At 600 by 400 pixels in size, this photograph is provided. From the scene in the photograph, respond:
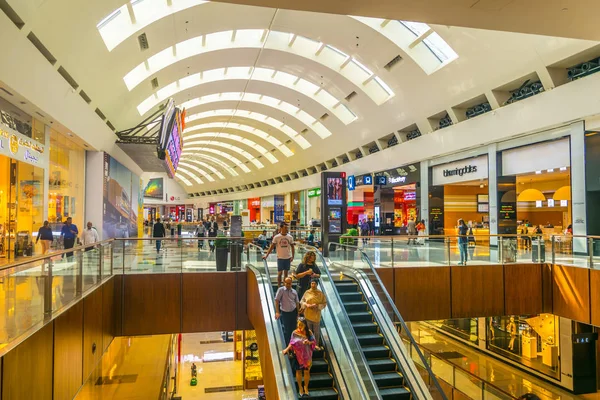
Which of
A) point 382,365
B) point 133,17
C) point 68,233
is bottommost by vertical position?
point 382,365

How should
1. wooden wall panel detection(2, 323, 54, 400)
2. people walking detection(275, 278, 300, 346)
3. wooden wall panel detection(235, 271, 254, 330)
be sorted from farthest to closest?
wooden wall panel detection(235, 271, 254, 330) < people walking detection(275, 278, 300, 346) < wooden wall panel detection(2, 323, 54, 400)

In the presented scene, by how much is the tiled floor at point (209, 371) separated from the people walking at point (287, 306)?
14.3m

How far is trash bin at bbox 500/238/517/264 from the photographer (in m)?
12.8

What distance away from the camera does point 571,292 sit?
468 inches

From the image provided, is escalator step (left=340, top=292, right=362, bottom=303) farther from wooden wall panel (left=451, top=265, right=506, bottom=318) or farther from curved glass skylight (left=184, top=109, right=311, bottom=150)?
curved glass skylight (left=184, top=109, right=311, bottom=150)

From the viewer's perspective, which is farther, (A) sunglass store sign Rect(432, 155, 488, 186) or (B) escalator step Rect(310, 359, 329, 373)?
(A) sunglass store sign Rect(432, 155, 488, 186)

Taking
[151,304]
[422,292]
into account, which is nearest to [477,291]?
[422,292]

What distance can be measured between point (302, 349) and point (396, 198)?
2263 cm

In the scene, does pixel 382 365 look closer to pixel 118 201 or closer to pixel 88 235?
pixel 88 235

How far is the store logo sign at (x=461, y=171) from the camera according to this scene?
1905 centimetres

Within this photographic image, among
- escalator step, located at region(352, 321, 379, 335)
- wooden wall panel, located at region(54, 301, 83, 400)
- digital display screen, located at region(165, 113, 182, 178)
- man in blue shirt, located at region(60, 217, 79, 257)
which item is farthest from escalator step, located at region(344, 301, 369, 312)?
digital display screen, located at region(165, 113, 182, 178)

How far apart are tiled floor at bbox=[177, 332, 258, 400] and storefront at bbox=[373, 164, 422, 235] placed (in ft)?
36.7

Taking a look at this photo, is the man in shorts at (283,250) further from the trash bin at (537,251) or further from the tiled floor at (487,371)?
the tiled floor at (487,371)

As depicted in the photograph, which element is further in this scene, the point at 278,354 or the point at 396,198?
the point at 396,198
